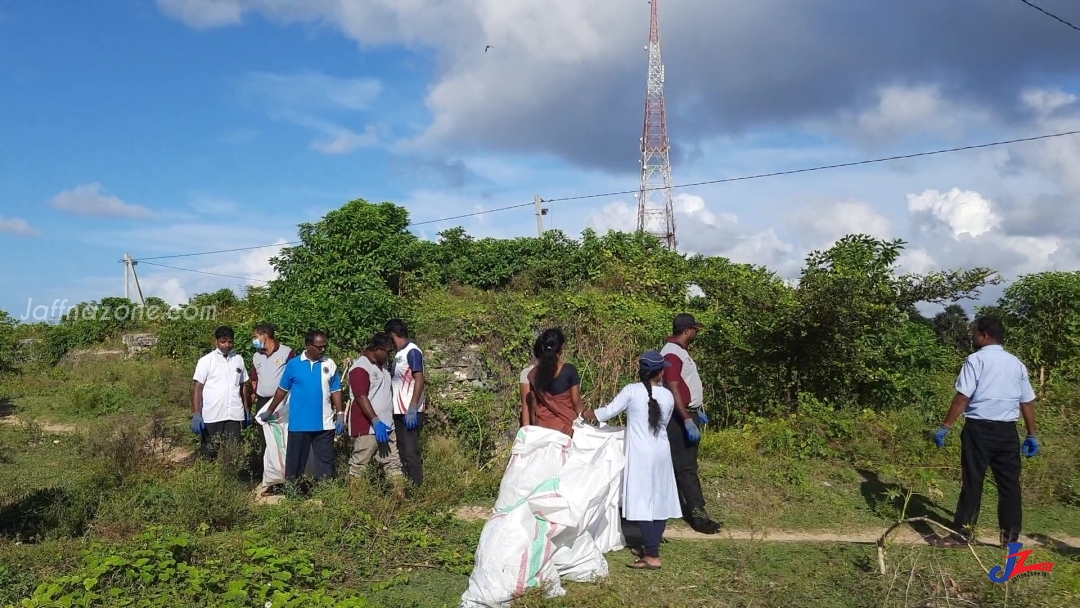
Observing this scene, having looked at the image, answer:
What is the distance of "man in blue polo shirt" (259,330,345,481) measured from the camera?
6602 mm

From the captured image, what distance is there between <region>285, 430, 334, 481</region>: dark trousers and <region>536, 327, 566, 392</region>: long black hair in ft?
7.68

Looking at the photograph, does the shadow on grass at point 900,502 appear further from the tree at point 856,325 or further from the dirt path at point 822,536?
the tree at point 856,325

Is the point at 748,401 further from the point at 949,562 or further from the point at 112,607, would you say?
the point at 112,607

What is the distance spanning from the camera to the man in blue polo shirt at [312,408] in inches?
260

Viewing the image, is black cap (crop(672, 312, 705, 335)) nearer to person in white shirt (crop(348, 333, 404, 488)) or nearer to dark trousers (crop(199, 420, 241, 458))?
person in white shirt (crop(348, 333, 404, 488))

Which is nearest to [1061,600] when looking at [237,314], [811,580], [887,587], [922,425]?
[887,587]

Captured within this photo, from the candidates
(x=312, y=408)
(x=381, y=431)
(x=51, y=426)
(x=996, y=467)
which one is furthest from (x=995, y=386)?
(x=51, y=426)

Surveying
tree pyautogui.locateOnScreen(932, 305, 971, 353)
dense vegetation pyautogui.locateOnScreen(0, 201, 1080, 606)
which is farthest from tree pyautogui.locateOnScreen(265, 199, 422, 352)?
tree pyautogui.locateOnScreen(932, 305, 971, 353)

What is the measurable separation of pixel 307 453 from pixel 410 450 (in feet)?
3.34

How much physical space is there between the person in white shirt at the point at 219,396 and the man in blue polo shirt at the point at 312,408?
0.80 m

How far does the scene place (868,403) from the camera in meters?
8.65

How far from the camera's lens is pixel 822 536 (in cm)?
598

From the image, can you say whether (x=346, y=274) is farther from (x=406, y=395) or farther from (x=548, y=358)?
(x=548, y=358)

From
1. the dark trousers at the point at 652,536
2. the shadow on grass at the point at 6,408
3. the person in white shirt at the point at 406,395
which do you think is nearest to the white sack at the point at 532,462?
the dark trousers at the point at 652,536
